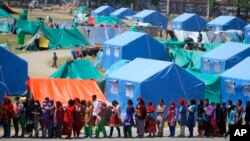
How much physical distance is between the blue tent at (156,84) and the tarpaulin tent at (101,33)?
26.3 m

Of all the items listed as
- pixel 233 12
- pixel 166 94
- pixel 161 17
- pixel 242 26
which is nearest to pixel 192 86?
pixel 166 94

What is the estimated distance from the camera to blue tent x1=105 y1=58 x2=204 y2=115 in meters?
24.6

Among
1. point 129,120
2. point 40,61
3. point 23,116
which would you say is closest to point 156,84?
point 129,120

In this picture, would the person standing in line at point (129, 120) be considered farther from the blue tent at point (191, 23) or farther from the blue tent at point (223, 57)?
the blue tent at point (191, 23)

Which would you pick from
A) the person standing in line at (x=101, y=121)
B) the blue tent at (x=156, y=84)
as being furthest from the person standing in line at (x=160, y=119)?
the blue tent at (x=156, y=84)

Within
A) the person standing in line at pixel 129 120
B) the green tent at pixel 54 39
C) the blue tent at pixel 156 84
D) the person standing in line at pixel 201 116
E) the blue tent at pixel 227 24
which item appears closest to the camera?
the person standing in line at pixel 129 120

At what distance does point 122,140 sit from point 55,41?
31291 millimetres

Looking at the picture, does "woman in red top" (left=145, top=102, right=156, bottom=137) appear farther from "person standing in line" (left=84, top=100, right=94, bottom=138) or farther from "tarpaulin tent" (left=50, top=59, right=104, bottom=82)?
"tarpaulin tent" (left=50, top=59, right=104, bottom=82)

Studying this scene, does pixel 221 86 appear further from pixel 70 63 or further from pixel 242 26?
pixel 242 26

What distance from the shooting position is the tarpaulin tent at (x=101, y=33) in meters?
52.5

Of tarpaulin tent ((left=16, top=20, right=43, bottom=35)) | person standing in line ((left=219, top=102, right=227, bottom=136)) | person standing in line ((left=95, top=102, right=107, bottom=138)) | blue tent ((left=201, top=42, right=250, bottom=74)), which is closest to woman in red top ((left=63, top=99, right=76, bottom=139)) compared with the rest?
person standing in line ((left=95, top=102, right=107, bottom=138))

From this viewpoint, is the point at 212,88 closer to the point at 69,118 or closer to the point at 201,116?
the point at 201,116

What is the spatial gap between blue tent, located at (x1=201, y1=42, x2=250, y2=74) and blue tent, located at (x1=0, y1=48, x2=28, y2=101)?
1101 cm

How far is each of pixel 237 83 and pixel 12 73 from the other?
9757mm
